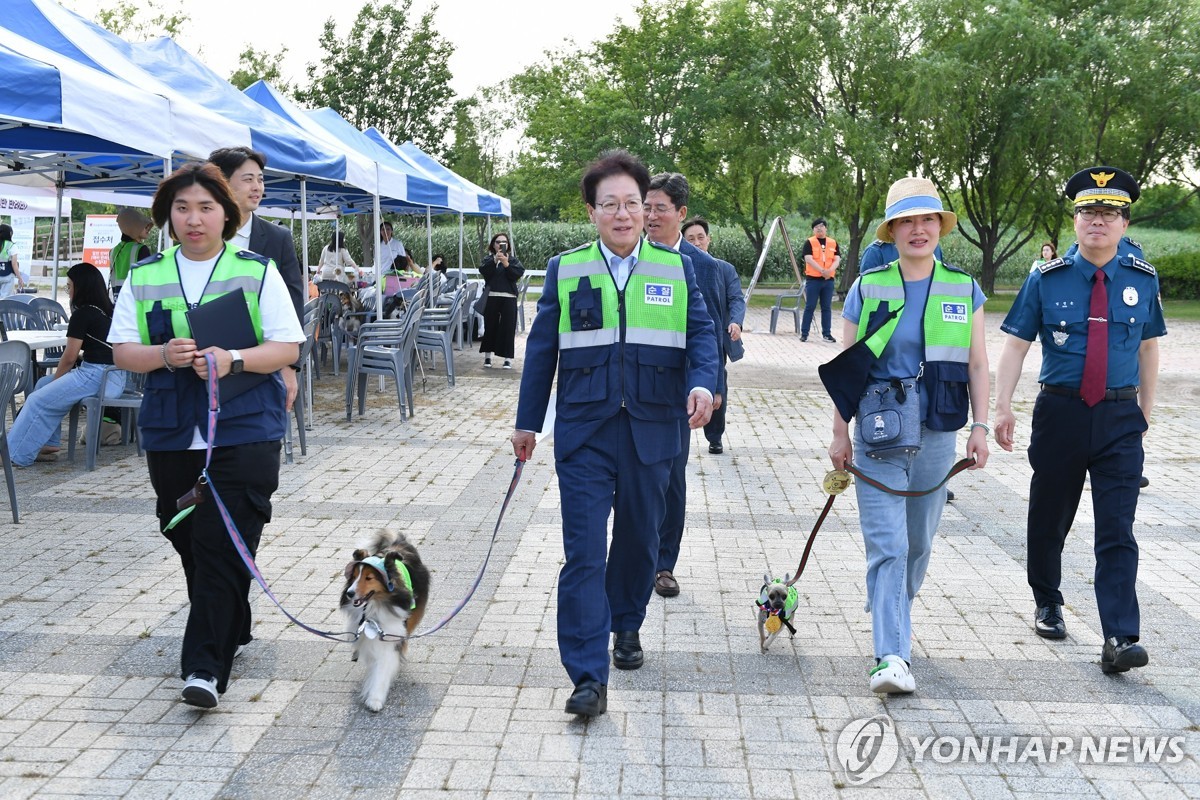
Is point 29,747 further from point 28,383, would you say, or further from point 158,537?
point 28,383

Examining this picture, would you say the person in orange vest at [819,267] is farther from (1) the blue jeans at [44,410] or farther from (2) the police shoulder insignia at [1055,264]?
(2) the police shoulder insignia at [1055,264]

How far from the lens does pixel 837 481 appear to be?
4391 mm


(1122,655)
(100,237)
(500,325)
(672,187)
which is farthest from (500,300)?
(100,237)

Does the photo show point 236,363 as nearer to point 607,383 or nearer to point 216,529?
point 216,529

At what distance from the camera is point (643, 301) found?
13.1 ft

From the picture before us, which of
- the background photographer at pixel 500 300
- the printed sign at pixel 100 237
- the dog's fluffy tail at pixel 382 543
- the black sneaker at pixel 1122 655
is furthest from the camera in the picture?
the printed sign at pixel 100 237

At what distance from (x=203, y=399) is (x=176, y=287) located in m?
0.40

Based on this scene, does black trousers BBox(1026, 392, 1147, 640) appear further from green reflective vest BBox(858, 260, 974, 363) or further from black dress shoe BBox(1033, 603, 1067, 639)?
green reflective vest BBox(858, 260, 974, 363)

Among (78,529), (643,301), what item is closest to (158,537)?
(78,529)

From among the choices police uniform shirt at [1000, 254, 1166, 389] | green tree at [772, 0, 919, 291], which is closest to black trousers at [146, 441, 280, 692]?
police uniform shirt at [1000, 254, 1166, 389]

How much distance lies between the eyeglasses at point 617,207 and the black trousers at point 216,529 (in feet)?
4.65

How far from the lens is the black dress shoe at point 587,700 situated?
3.77m

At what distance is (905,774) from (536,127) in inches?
1363

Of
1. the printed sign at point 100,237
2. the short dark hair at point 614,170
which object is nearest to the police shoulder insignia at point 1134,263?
the short dark hair at point 614,170
